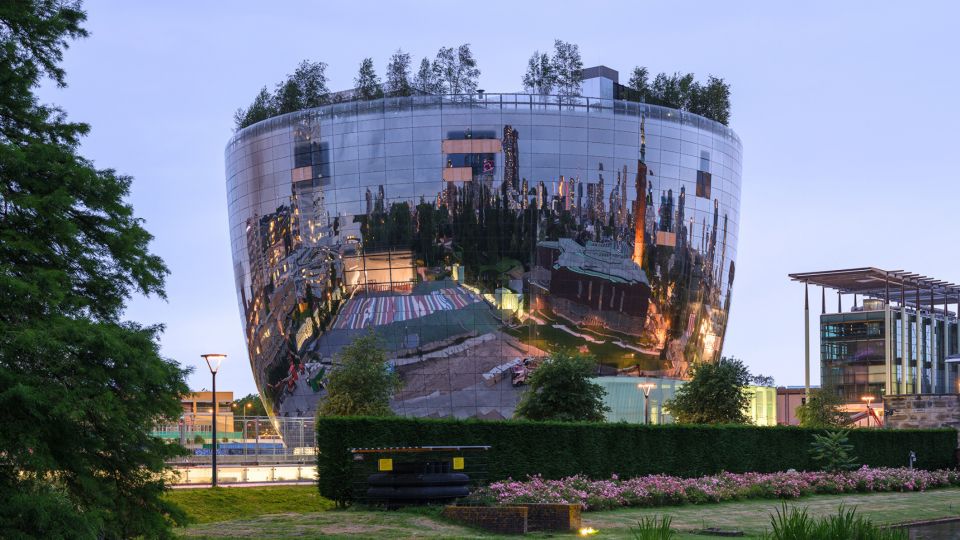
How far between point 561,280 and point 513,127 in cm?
997

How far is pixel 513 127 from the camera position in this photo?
60.8m

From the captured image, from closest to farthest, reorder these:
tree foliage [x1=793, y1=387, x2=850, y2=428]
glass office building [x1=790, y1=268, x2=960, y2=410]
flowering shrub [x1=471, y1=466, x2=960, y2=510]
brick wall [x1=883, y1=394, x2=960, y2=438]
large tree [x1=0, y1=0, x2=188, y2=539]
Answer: large tree [x1=0, y1=0, x2=188, y2=539]
flowering shrub [x1=471, y1=466, x2=960, y2=510]
brick wall [x1=883, y1=394, x2=960, y2=438]
tree foliage [x1=793, y1=387, x2=850, y2=428]
glass office building [x1=790, y1=268, x2=960, y2=410]

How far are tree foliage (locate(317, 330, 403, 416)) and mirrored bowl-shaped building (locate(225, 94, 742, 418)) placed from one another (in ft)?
39.3

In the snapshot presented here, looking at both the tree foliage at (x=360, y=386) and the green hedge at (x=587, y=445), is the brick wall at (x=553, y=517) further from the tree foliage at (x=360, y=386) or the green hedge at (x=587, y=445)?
the tree foliage at (x=360, y=386)

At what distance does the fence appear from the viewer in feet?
135

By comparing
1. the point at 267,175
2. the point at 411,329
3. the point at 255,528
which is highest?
the point at 267,175

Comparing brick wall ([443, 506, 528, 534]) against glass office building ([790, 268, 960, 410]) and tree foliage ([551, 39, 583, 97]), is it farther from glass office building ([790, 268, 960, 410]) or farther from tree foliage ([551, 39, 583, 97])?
glass office building ([790, 268, 960, 410])

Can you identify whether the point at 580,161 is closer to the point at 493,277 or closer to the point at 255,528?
the point at 493,277

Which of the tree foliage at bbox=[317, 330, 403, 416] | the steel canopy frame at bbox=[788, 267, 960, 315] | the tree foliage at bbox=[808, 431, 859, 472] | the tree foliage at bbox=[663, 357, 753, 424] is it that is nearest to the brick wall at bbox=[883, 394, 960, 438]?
the tree foliage at bbox=[663, 357, 753, 424]

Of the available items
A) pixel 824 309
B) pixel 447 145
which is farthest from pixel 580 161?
pixel 824 309

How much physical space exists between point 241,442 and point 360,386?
677cm

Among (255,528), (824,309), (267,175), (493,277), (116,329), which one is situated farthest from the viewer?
(824,309)

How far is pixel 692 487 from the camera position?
30.8m

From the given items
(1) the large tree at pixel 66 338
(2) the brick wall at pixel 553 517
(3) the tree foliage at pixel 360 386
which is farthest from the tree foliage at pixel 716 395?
(1) the large tree at pixel 66 338
